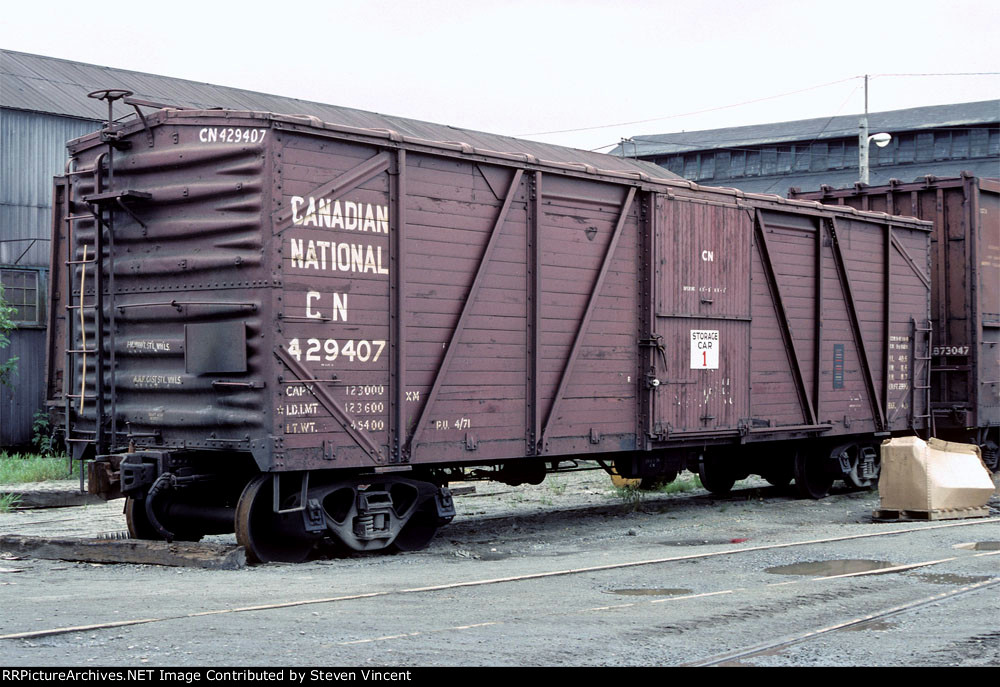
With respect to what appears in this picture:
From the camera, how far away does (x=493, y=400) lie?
10664mm

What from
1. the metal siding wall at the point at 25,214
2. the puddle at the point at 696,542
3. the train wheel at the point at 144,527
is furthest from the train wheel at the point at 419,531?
the metal siding wall at the point at 25,214

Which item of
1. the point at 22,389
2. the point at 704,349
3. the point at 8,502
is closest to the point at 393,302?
the point at 704,349

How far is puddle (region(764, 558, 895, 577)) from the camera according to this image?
28.9 ft

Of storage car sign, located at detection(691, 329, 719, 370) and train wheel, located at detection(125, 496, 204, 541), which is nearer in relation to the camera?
train wheel, located at detection(125, 496, 204, 541)

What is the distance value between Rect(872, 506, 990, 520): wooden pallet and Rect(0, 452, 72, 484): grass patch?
11.6m

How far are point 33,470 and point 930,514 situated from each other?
12932mm

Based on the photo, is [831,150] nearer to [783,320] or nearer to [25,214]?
[25,214]

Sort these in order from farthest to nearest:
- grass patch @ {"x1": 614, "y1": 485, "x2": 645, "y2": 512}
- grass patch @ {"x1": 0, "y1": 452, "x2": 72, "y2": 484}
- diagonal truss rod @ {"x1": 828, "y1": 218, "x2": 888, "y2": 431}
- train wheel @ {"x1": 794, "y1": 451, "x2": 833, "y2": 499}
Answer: grass patch @ {"x1": 0, "y1": 452, "x2": 72, "y2": 484}
train wheel @ {"x1": 794, "y1": 451, "x2": 833, "y2": 499}
diagonal truss rod @ {"x1": 828, "y1": 218, "x2": 888, "y2": 431}
grass patch @ {"x1": 614, "y1": 485, "x2": 645, "y2": 512}

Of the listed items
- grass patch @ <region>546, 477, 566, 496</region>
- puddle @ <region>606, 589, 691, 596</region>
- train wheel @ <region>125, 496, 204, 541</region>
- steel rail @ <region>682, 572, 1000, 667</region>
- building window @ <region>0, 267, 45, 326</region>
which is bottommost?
grass patch @ <region>546, 477, 566, 496</region>

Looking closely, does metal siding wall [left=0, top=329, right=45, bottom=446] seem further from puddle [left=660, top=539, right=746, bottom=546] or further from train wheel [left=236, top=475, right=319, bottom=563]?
puddle [left=660, top=539, right=746, bottom=546]

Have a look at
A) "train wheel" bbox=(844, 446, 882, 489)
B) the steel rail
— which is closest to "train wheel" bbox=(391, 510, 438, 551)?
the steel rail

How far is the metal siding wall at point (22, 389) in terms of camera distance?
70.9 feet

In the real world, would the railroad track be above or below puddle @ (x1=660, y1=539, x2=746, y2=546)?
above

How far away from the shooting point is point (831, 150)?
52594 millimetres
